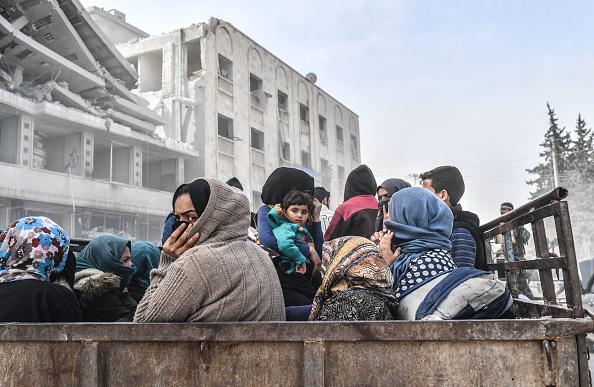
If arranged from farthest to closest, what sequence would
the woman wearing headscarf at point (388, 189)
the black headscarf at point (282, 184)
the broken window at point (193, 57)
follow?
the broken window at point (193, 57) → the woman wearing headscarf at point (388, 189) → the black headscarf at point (282, 184)

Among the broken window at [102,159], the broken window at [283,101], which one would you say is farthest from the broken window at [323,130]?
the broken window at [102,159]

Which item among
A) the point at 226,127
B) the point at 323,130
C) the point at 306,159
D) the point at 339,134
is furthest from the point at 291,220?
the point at 339,134

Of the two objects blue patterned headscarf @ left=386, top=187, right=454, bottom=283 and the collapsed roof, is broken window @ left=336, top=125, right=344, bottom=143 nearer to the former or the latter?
the collapsed roof

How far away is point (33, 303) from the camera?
2291 mm

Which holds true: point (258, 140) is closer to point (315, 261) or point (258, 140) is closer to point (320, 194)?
point (320, 194)

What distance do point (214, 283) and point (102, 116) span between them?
611 inches

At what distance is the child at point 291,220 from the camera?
2889 mm

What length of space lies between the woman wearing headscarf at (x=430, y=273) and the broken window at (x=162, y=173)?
17329 mm

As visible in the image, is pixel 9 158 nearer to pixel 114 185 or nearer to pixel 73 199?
pixel 73 199

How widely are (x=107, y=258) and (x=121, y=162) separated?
47.6 feet

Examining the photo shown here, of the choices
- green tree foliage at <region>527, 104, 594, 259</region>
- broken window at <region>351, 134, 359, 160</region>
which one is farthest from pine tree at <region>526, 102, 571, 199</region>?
broken window at <region>351, 134, 359, 160</region>

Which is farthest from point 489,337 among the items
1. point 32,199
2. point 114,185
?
point 114,185

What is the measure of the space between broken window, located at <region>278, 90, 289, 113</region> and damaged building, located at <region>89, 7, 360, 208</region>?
0.05 meters

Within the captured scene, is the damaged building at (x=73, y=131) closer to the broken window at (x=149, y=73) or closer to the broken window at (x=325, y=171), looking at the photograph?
the broken window at (x=149, y=73)
